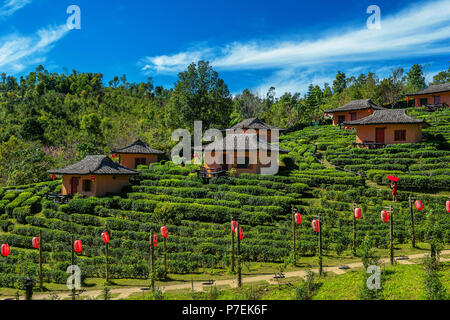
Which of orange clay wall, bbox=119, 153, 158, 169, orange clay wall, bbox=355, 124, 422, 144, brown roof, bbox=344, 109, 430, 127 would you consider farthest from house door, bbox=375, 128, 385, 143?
orange clay wall, bbox=119, 153, 158, 169

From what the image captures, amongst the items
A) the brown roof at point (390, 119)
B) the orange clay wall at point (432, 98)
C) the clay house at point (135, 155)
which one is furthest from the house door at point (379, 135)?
the clay house at point (135, 155)

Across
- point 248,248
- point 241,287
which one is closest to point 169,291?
point 241,287

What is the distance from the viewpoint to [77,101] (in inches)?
2869

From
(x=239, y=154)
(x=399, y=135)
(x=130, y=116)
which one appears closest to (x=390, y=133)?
(x=399, y=135)

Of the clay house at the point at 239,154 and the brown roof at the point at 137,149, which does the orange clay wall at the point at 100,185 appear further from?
the clay house at the point at 239,154

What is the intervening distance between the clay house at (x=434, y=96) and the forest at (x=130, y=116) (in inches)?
242

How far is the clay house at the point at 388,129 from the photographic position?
33.5m

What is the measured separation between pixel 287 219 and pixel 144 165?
20.8m

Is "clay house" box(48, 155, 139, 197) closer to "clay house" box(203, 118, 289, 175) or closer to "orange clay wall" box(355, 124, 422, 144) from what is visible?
"clay house" box(203, 118, 289, 175)

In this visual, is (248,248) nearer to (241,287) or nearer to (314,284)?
(241,287)

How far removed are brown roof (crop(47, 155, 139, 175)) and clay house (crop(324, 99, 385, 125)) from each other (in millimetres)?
36552

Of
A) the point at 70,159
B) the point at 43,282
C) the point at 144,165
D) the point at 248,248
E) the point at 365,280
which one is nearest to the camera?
the point at 365,280

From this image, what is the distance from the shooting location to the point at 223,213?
72.9ft

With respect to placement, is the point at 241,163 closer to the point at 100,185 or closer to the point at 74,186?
the point at 100,185
